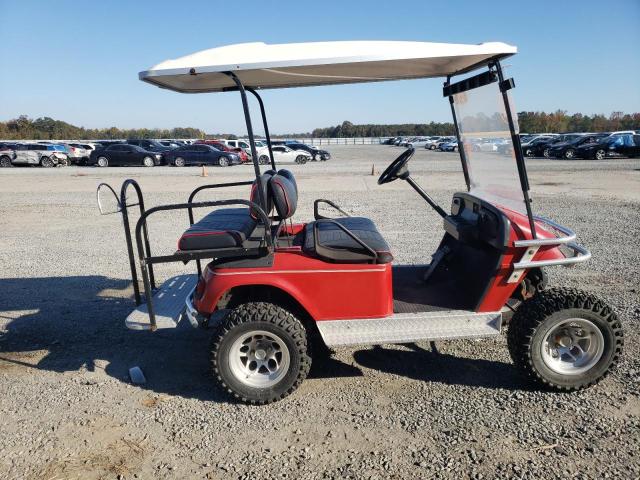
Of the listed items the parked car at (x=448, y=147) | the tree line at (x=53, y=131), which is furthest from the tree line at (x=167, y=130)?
the parked car at (x=448, y=147)

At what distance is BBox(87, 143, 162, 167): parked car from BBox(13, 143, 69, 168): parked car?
6.96ft

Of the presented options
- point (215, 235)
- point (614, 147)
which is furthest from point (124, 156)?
point (215, 235)

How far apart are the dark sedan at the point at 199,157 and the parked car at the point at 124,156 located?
2.40ft

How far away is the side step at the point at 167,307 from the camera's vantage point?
334 cm

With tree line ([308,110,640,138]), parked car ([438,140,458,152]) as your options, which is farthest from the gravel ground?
tree line ([308,110,640,138])

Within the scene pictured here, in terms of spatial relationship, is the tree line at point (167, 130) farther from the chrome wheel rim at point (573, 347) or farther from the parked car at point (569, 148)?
the chrome wheel rim at point (573, 347)

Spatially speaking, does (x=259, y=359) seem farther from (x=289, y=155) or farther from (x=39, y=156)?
(x=39, y=156)

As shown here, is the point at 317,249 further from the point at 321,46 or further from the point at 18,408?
the point at 18,408

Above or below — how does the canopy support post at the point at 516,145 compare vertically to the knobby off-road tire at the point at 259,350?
above

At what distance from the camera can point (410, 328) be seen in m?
3.27

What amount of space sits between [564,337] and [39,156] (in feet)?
94.2

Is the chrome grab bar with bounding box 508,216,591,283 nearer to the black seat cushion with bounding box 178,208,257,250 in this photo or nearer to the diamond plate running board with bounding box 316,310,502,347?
the diamond plate running board with bounding box 316,310,502,347

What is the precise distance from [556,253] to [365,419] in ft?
5.26

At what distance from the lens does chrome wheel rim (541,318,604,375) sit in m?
3.20
